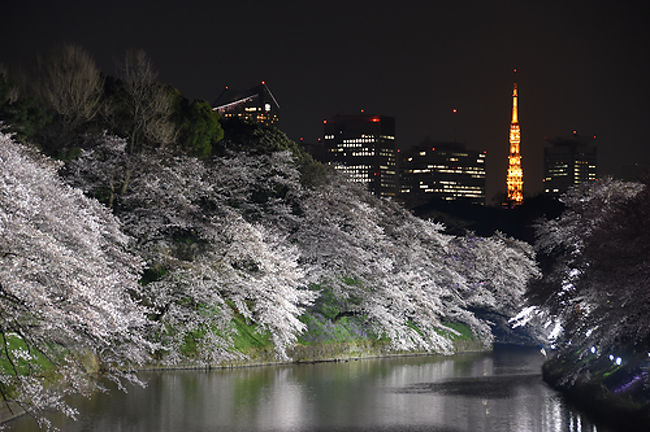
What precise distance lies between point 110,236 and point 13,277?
14005 millimetres

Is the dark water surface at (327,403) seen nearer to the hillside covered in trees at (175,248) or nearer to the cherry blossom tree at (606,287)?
the hillside covered in trees at (175,248)

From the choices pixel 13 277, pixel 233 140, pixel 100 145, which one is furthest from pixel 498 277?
pixel 13 277

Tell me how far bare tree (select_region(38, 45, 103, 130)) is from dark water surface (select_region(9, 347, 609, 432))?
13.9 meters

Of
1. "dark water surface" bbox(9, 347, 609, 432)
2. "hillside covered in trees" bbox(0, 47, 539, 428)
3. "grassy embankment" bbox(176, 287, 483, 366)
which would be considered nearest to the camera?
"hillside covered in trees" bbox(0, 47, 539, 428)

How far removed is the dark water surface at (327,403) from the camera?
2491 cm

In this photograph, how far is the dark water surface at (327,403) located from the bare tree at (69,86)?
→ 13.9 metres

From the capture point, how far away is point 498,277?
201 feet

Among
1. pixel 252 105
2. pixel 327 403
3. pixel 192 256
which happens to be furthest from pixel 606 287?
pixel 252 105

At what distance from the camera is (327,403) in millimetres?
29375

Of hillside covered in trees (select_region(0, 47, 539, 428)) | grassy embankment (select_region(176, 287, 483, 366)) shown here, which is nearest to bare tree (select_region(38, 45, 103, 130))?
hillside covered in trees (select_region(0, 47, 539, 428))

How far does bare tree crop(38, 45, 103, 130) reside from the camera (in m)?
39.5

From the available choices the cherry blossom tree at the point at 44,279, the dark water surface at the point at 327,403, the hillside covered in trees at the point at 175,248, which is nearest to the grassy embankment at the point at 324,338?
the hillside covered in trees at the point at 175,248

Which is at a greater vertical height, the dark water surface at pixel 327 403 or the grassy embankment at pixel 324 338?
the grassy embankment at pixel 324 338

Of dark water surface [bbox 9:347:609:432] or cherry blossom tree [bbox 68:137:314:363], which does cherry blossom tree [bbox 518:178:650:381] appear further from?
cherry blossom tree [bbox 68:137:314:363]
